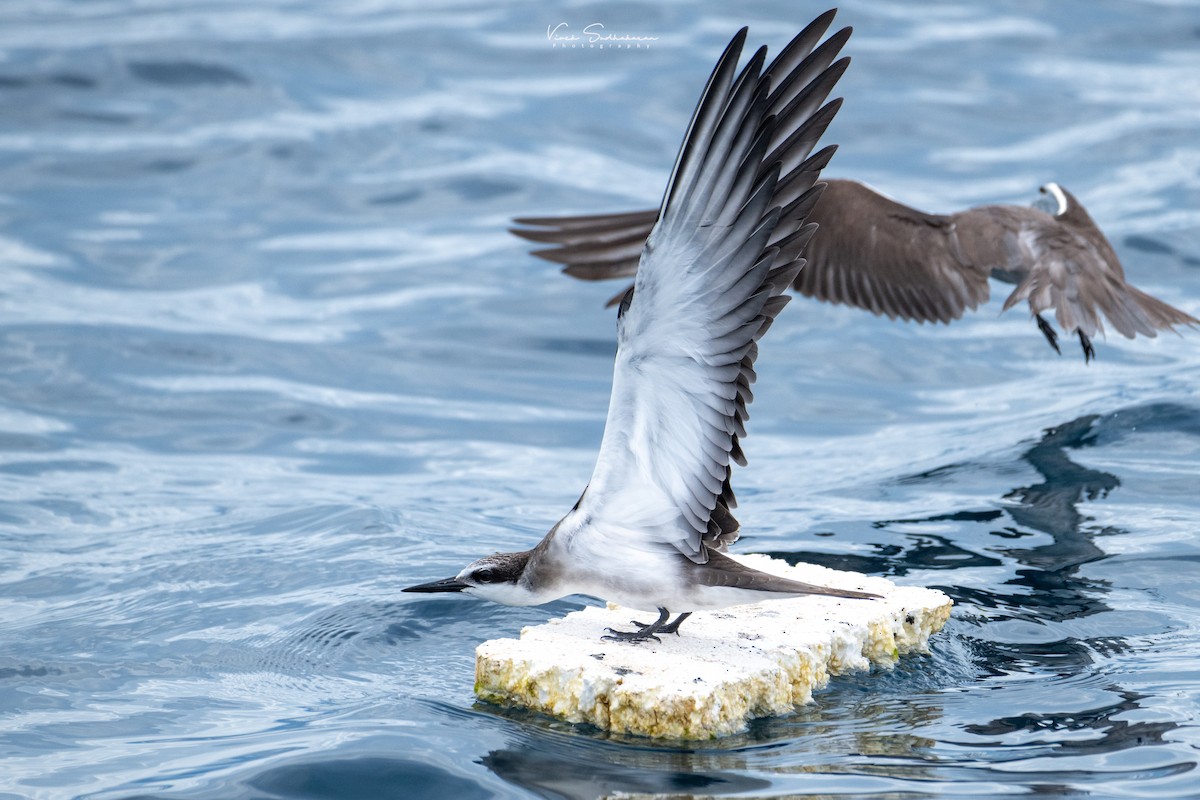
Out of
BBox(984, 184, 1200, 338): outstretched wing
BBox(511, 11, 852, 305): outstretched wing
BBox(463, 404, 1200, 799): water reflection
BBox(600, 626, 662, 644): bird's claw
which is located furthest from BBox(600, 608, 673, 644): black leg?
BBox(984, 184, 1200, 338): outstretched wing

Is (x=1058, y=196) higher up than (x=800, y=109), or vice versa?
(x=1058, y=196)

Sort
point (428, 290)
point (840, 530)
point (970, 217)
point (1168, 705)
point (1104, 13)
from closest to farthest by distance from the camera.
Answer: point (1168, 705)
point (840, 530)
point (970, 217)
point (428, 290)
point (1104, 13)

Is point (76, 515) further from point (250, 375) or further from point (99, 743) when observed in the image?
point (99, 743)

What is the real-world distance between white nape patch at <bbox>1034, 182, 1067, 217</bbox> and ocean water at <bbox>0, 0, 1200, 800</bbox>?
135cm

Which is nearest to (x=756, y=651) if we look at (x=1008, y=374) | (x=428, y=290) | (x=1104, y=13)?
(x=1008, y=374)

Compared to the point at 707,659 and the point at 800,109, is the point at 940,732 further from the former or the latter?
the point at 800,109

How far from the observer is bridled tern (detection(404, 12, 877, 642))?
17.7ft

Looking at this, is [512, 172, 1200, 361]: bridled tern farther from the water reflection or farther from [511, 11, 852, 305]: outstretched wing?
[511, 11, 852, 305]: outstretched wing

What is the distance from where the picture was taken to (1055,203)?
10625mm

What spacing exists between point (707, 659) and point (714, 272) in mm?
1569

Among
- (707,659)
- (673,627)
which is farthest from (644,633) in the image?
(707,659)

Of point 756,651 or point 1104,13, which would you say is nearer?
point 756,651

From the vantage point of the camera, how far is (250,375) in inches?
472

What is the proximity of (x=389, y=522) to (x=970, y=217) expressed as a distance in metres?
4.46
